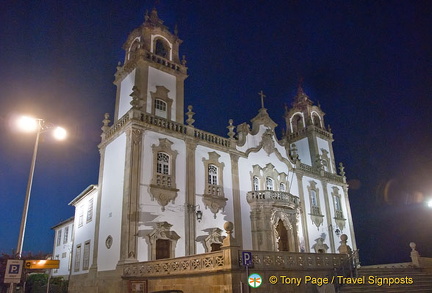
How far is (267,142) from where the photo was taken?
28484mm

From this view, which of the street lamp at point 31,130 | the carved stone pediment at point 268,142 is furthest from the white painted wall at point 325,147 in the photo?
Result: the street lamp at point 31,130

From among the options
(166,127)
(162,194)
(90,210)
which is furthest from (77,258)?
(166,127)

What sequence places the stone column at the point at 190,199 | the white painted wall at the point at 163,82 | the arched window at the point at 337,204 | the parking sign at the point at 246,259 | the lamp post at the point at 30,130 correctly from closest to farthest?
the lamp post at the point at 30,130
the parking sign at the point at 246,259
the stone column at the point at 190,199
the white painted wall at the point at 163,82
the arched window at the point at 337,204

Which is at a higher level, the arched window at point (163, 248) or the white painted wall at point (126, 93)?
the white painted wall at point (126, 93)

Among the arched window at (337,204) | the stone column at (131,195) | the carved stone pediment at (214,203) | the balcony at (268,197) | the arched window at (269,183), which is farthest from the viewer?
the arched window at (337,204)

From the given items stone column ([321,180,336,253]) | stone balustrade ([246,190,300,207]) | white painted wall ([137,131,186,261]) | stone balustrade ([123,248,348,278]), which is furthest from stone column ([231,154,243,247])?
stone column ([321,180,336,253])

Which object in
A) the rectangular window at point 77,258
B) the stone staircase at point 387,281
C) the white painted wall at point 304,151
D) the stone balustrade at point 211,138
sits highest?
the white painted wall at point 304,151

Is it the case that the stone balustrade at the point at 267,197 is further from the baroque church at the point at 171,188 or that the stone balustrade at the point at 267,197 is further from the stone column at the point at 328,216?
the stone column at the point at 328,216

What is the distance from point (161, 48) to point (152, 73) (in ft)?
11.0

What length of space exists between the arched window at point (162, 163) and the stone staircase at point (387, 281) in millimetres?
11209

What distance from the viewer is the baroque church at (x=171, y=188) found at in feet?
61.9

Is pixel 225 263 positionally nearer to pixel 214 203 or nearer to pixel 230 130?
pixel 214 203

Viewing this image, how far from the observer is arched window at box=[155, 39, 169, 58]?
83.9 ft

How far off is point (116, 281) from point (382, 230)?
33.2 metres
